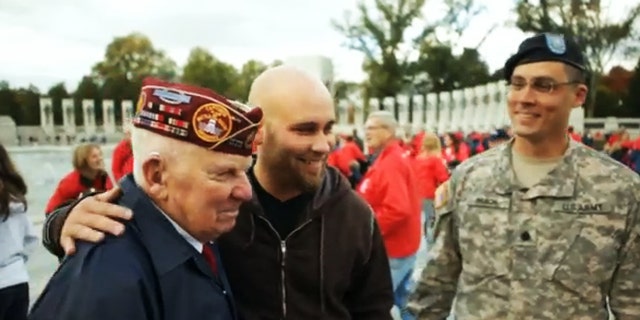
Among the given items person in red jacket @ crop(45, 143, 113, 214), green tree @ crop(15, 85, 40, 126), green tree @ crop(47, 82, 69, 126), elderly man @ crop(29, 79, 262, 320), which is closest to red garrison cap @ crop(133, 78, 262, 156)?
elderly man @ crop(29, 79, 262, 320)

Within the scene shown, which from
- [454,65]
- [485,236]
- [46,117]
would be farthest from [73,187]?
[454,65]

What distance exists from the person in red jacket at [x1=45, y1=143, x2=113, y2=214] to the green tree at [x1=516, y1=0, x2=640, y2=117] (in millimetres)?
37421

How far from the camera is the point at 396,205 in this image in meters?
5.37

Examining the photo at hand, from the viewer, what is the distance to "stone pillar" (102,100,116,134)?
51.5 metres

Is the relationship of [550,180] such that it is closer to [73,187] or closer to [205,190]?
[205,190]

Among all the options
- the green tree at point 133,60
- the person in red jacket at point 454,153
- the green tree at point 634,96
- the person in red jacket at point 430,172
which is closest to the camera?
the person in red jacket at point 430,172

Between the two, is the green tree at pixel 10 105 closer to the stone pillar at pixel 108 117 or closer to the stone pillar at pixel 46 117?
the stone pillar at pixel 46 117

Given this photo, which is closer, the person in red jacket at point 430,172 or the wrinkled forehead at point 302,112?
the wrinkled forehead at point 302,112

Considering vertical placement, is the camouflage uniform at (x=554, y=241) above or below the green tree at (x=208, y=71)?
below

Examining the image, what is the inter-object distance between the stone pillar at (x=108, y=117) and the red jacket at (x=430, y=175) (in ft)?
149

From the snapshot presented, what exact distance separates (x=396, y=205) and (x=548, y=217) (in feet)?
9.52

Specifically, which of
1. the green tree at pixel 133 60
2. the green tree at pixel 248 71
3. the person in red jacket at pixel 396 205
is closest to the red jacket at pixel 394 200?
the person in red jacket at pixel 396 205

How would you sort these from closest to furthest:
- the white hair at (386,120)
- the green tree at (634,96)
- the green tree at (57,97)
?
the white hair at (386,120) < the green tree at (634,96) < the green tree at (57,97)

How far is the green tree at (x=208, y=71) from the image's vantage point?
68.1m
